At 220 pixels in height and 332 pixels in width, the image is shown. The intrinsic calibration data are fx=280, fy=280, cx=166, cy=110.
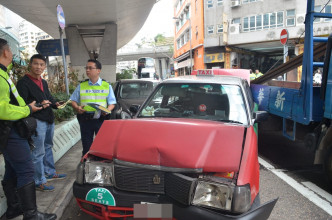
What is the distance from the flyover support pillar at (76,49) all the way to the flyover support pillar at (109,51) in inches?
49.8

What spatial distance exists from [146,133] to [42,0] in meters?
13.8

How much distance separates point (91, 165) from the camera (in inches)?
101

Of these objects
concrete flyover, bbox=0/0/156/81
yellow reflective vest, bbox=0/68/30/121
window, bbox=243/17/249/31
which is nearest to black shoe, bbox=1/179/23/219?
yellow reflective vest, bbox=0/68/30/121

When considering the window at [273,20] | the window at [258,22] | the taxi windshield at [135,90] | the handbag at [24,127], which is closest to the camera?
the handbag at [24,127]

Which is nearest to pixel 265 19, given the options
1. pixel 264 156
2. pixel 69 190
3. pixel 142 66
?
pixel 142 66

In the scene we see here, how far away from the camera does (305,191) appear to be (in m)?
4.00

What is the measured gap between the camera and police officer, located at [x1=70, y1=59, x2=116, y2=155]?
13.9ft

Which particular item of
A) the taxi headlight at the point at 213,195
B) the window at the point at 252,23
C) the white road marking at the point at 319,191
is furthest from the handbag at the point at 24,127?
the window at the point at 252,23

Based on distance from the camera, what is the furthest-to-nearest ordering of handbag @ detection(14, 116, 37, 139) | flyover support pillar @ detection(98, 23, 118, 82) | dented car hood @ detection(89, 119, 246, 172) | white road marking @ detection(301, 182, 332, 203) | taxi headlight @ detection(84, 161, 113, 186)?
flyover support pillar @ detection(98, 23, 118, 82) → white road marking @ detection(301, 182, 332, 203) → handbag @ detection(14, 116, 37, 139) → taxi headlight @ detection(84, 161, 113, 186) → dented car hood @ detection(89, 119, 246, 172)

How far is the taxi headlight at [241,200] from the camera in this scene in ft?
6.92

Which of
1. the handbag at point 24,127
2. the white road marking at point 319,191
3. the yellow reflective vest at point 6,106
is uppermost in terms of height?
the yellow reflective vest at point 6,106

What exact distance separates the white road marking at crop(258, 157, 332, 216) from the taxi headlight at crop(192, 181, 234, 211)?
6.47ft

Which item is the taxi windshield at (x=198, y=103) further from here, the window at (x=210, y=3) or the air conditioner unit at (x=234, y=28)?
the window at (x=210, y=3)

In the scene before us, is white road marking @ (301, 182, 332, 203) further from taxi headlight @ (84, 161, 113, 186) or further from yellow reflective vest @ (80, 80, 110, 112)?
yellow reflective vest @ (80, 80, 110, 112)
